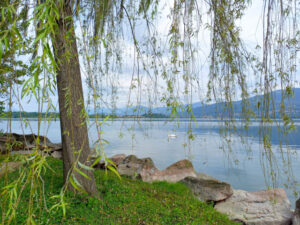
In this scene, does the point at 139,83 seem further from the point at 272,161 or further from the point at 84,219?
the point at 84,219

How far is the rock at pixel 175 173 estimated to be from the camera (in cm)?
461

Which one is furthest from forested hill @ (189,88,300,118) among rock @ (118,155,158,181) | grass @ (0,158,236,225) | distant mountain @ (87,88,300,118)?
rock @ (118,155,158,181)

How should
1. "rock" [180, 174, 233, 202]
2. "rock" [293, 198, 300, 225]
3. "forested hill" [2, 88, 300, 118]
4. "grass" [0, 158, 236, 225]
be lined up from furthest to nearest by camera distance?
"rock" [180, 174, 233, 202]
"rock" [293, 198, 300, 225]
"grass" [0, 158, 236, 225]
"forested hill" [2, 88, 300, 118]

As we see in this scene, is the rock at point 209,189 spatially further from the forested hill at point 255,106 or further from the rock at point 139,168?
the forested hill at point 255,106

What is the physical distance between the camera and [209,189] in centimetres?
406

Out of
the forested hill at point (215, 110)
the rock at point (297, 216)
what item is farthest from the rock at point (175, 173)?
the forested hill at point (215, 110)

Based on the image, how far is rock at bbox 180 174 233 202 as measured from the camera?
13.1 ft

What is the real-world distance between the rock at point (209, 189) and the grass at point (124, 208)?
18.4 inches

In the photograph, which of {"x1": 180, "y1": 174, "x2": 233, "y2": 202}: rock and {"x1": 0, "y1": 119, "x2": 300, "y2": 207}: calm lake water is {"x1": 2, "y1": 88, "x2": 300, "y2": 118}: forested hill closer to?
{"x1": 0, "y1": 119, "x2": 300, "y2": 207}: calm lake water

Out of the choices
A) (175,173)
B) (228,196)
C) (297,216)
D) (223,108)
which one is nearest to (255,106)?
(223,108)

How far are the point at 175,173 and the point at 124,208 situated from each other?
2067mm

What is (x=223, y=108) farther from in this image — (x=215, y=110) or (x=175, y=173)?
(x=175, y=173)

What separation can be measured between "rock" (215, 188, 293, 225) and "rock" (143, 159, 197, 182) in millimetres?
936

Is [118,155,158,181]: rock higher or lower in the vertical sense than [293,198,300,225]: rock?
higher
